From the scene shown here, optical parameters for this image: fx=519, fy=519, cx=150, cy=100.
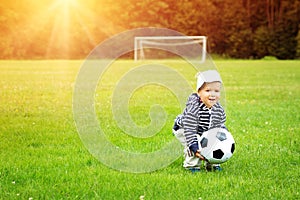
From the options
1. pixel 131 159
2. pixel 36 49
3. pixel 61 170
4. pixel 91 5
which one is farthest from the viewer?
pixel 91 5

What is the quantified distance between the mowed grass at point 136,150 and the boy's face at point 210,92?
0.64 metres

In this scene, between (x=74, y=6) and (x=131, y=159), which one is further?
(x=74, y=6)

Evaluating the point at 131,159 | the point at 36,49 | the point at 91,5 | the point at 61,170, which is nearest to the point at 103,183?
the point at 61,170

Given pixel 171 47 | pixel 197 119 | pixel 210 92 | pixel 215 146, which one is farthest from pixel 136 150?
pixel 171 47

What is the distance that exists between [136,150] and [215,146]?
121 cm

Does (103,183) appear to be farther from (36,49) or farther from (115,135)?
(36,49)

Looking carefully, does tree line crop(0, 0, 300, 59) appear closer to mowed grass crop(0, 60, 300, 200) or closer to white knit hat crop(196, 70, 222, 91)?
mowed grass crop(0, 60, 300, 200)

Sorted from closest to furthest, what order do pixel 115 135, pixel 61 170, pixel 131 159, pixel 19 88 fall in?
pixel 61 170, pixel 131 159, pixel 115 135, pixel 19 88

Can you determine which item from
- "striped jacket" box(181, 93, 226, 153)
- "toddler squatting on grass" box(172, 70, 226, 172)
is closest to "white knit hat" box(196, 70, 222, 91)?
"toddler squatting on grass" box(172, 70, 226, 172)

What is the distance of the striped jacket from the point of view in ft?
14.9

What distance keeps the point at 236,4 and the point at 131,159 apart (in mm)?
33631

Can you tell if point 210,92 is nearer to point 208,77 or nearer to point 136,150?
point 208,77

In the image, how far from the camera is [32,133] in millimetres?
6320

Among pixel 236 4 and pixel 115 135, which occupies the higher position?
pixel 236 4
